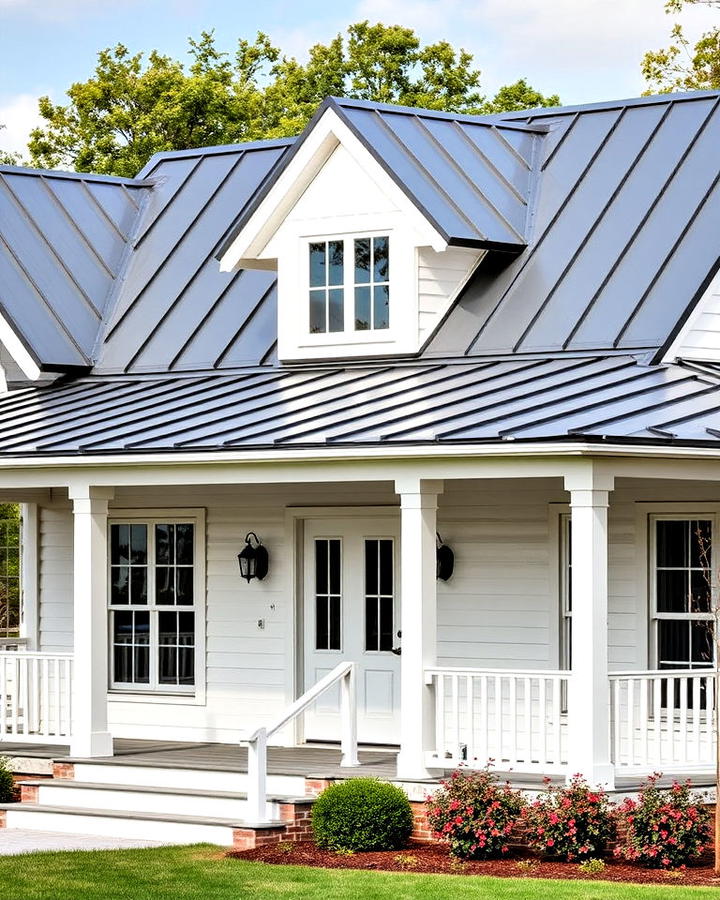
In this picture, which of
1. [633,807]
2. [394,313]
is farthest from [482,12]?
[633,807]

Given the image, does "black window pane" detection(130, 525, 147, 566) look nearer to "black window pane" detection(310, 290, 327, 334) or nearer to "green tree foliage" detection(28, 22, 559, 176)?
"black window pane" detection(310, 290, 327, 334)

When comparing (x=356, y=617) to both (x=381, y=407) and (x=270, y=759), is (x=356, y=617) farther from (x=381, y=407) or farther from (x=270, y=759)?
(x=381, y=407)

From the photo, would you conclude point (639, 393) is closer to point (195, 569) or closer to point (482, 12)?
point (195, 569)

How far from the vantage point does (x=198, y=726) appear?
19453 mm

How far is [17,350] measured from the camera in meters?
20.6

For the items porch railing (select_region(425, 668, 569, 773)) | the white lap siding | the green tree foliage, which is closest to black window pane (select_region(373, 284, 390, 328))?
the white lap siding

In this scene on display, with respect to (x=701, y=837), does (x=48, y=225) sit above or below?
above

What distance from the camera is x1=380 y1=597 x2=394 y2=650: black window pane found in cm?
1845

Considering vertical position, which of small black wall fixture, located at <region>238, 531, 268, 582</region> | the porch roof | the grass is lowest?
the grass

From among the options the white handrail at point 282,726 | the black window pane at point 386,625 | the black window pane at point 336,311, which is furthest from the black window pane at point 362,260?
the white handrail at point 282,726

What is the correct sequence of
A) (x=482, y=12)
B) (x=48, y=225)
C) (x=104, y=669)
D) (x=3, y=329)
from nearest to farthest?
1. (x=104, y=669)
2. (x=3, y=329)
3. (x=48, y=225)
4. (x=482, y=12)

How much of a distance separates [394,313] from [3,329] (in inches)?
196

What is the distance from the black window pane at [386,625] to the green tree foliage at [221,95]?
65.6 ft

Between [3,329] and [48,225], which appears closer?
[3,329]
